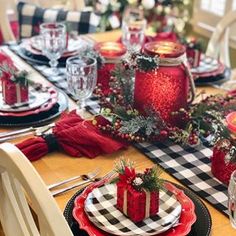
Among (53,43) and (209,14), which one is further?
(209,14)

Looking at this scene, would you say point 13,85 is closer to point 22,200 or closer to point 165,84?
point 165,84

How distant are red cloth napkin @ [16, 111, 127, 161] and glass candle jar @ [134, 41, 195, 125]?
141mm

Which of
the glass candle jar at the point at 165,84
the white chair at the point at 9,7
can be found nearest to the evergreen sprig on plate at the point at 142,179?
the glass candle jar at the point at 165,84

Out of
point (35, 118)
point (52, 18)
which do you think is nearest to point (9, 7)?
point (52, 18)

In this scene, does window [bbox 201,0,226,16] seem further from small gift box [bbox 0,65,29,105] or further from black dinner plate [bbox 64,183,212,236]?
black dinner plate [bbox 64,183,212,236]

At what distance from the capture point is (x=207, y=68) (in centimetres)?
197

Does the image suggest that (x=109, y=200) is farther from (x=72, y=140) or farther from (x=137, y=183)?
(x=72, y=140)

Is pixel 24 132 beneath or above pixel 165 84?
beneath

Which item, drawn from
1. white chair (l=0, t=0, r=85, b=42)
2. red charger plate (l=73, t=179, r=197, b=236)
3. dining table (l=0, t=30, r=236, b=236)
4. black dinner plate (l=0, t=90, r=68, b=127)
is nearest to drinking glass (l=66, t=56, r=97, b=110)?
black dinner plate (l=0, t=90, r=68, b=127)

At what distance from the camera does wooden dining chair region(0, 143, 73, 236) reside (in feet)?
2.89

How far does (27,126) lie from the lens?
1.56m

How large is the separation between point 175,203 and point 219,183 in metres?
0.17

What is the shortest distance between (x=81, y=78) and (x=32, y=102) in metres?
0.19

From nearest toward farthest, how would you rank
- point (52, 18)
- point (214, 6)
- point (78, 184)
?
point (78, 184) < point (52, 18) < point (214, 6)
